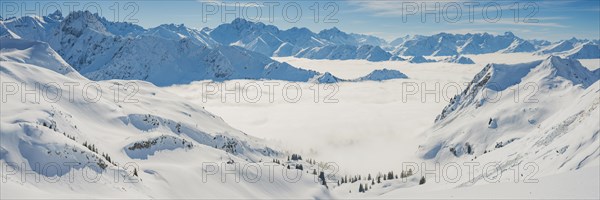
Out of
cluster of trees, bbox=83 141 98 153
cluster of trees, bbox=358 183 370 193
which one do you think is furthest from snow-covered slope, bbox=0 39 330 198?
cluster of trees, bbox=358 183 370 193

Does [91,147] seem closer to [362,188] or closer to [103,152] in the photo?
[103,152]

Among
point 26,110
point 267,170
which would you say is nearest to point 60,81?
point 26,110

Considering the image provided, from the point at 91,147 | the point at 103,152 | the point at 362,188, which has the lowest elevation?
the point at 362,188

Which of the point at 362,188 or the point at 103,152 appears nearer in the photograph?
the point at 103,152

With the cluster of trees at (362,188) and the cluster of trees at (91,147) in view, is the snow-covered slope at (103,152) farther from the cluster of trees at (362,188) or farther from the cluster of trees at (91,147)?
the cluster of trees at (362,188)

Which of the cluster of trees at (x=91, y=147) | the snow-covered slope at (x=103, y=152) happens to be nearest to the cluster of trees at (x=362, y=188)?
the snow-covered slope at (x=103, y=152)

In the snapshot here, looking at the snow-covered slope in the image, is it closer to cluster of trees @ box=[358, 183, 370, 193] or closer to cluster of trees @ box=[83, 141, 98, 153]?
cluster of trees @ box=[83, 141, 98, 153]

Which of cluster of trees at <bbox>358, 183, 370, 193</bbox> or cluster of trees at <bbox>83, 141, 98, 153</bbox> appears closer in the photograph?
cluster of trees at <bbox>83, 141, 98, 153</bbox>

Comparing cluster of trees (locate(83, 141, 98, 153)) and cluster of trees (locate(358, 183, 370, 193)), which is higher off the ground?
cluster of trees (locate(83, 141, 98, 153))

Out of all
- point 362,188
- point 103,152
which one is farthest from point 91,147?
point 362,188
